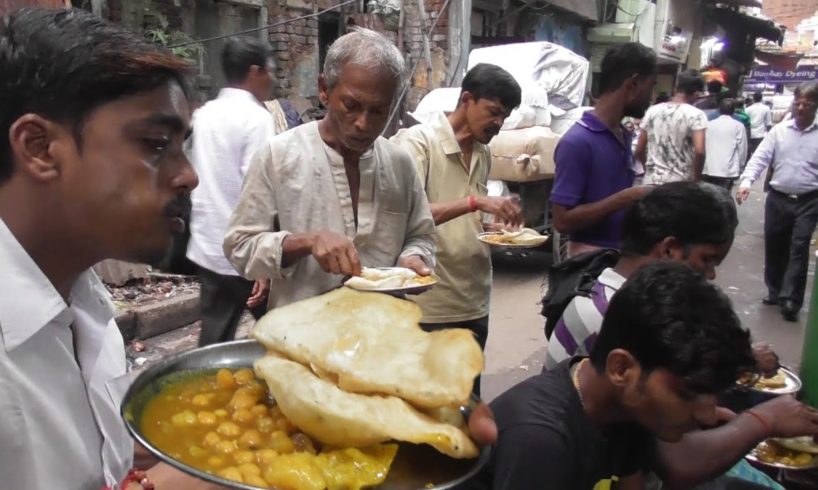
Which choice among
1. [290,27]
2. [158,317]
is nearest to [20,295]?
[158,317]

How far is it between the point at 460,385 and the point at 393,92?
50.3 inches

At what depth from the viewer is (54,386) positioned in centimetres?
113

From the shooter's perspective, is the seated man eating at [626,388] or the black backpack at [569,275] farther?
the black backpack at [569,275]

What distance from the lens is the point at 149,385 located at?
1.39 m

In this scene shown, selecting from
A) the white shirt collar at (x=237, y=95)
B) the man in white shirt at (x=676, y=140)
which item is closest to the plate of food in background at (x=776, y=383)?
the white shirt collar at (x=237, y=95)

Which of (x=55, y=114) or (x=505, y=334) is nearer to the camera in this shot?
(x=55, y=114)

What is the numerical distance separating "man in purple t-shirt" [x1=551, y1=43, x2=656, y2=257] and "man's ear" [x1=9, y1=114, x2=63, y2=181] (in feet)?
8.43

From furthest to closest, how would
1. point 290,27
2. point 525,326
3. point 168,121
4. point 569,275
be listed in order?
point 290,27 < point 525,326 < point 569,275 < point 168,121

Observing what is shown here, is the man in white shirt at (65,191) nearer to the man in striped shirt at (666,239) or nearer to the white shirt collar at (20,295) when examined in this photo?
the white shirt collar at (20,295)

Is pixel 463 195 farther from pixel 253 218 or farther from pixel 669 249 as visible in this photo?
pixel 253 218

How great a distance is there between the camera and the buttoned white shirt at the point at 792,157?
20.7 ft

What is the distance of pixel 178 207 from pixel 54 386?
377 millimetres

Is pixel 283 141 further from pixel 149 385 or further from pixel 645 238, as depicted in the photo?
pixel 645 238

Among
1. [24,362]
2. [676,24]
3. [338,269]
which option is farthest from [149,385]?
[676,24]
